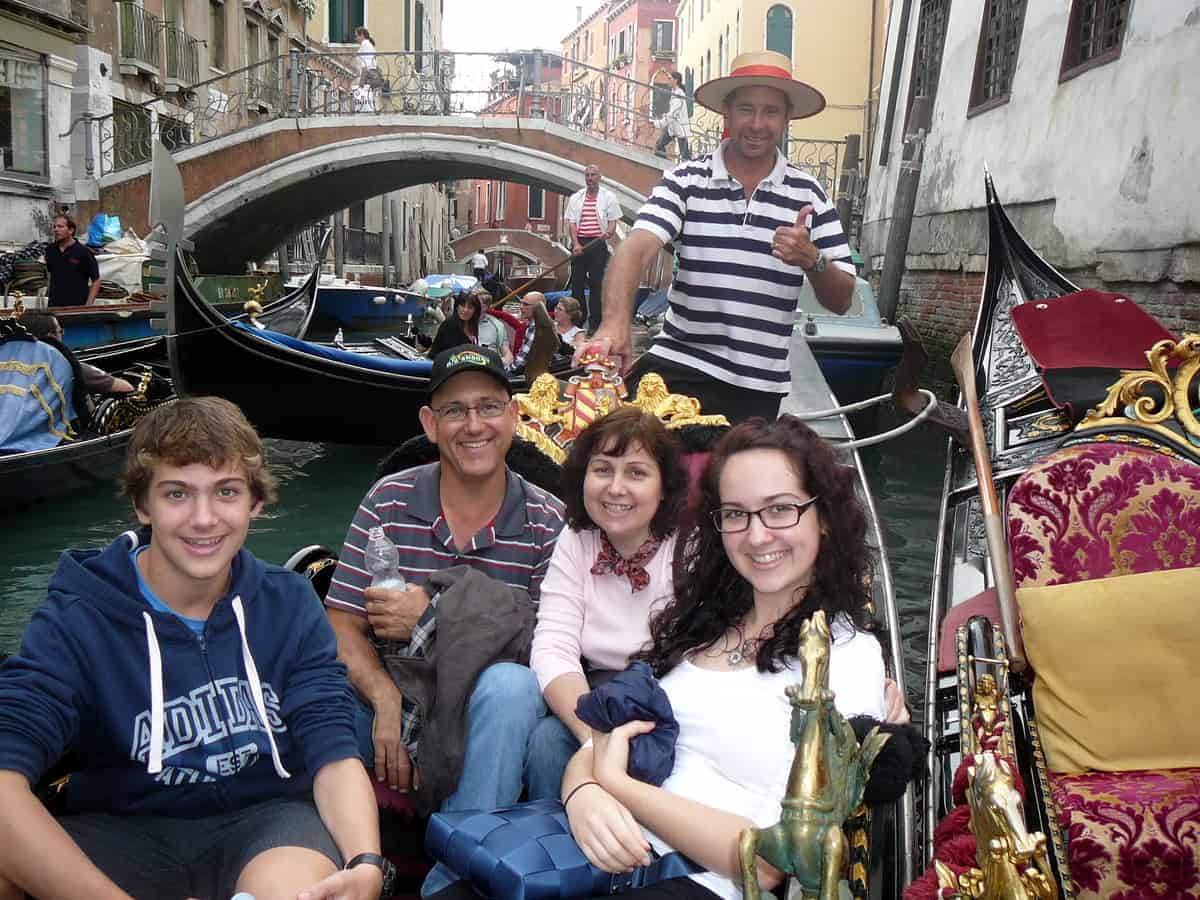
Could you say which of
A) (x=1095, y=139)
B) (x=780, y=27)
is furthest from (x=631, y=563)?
(x=780, y=27)

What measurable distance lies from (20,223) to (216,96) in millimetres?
2903

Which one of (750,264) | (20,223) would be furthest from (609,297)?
(20,223)

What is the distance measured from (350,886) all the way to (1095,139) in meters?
3.93

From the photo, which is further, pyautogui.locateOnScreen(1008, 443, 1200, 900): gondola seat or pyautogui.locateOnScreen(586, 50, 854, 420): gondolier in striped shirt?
pyautogui.locateOnScreen(586, 50, 854, 420): gondolier in striped shirt

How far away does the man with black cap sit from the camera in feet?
4.10

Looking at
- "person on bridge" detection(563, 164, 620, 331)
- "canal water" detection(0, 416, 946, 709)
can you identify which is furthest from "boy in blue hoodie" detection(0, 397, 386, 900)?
"person on bridge" detection(563, 164, 620, 331)

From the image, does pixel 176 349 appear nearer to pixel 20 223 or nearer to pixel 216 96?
pixel 20 223

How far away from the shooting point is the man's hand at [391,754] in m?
1.21

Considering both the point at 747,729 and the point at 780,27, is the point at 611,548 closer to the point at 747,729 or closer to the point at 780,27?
the point at 747,729

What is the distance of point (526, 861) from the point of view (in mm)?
901

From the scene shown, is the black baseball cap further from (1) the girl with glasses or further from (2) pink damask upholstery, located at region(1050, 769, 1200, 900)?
(2) pink damask upholstery, located at region(1050, 769, 1200, 900)

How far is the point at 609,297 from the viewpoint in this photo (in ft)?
5.35

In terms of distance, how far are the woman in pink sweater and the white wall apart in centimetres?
256

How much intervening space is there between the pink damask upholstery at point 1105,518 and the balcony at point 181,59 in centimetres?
956
